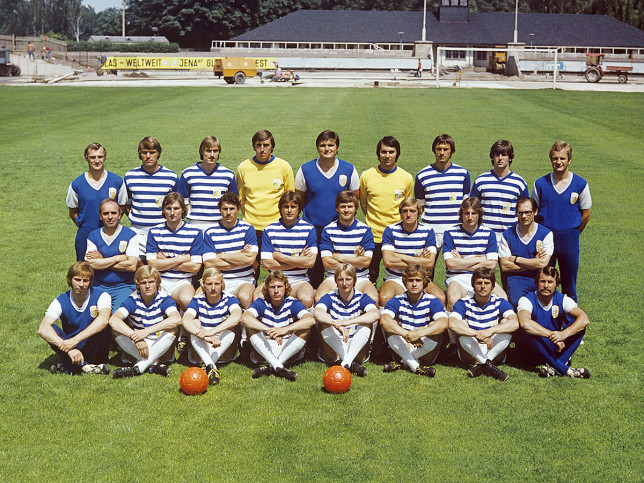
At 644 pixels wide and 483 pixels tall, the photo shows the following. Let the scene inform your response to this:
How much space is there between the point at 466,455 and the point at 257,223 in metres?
4.37

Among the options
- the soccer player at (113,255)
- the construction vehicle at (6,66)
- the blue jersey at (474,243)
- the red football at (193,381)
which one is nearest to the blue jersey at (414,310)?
the blue jersey at (474,243)

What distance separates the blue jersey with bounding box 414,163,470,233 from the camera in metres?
9.41

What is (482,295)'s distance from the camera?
8.02m

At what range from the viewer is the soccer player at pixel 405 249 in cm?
870

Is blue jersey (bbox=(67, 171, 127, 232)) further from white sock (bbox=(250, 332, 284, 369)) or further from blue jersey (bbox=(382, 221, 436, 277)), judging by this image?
blue jersey (bbox=(382, 221, 436, 277))

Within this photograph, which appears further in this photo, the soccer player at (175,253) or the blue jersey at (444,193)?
the blue jersey at (444,193)

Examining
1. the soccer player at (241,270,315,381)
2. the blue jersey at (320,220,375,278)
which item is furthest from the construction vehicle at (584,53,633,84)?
the soccer player at (241,270,315,381)

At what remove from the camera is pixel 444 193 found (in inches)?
371

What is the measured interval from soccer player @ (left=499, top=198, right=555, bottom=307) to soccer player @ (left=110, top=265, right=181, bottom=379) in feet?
13.0

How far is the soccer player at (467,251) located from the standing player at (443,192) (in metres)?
0.53

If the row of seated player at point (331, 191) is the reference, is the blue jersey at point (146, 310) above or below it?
below

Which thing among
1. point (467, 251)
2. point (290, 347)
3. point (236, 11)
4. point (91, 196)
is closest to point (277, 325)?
point (290, 347)

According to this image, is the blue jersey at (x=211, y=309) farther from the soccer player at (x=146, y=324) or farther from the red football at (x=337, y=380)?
the red football at (x=337, y=380)

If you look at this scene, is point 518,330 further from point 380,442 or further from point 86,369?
point 86,369
